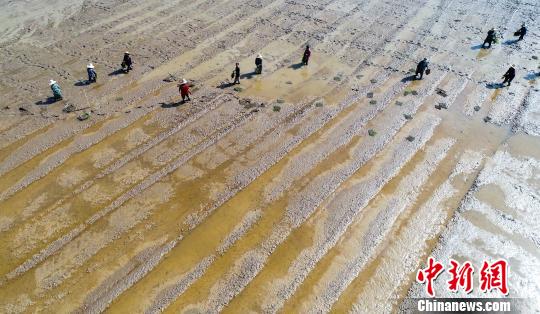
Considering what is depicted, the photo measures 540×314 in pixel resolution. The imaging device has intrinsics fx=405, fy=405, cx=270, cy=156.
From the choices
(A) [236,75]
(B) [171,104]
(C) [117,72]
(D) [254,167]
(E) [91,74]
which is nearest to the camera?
(D) [254,167]

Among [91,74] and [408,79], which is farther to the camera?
[408,79]

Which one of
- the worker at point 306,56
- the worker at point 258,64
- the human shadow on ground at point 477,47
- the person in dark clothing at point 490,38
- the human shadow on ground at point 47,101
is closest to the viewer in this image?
the human shadow on ground at point 47,101

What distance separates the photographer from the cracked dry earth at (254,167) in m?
13.0

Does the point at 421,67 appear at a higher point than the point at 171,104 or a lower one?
lower

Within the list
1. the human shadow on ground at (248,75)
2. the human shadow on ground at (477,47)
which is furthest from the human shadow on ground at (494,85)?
the human shadow on ground at (248,75)

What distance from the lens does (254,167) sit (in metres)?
17.0

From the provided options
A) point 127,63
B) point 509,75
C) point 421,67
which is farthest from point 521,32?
point 127,63

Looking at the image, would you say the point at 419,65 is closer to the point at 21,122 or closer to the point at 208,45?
the point at 208,45

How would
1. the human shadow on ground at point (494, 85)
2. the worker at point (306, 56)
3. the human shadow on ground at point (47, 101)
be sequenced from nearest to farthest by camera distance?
the human shadow on ground at point (47, 101), the human shadow on ground at point (494, 85), the worker at point (306, 56)

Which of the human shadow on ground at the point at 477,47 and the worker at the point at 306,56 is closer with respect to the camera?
the worker at the point at 306,56

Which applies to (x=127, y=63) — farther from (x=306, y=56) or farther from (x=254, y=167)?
(x=254, y=167)
